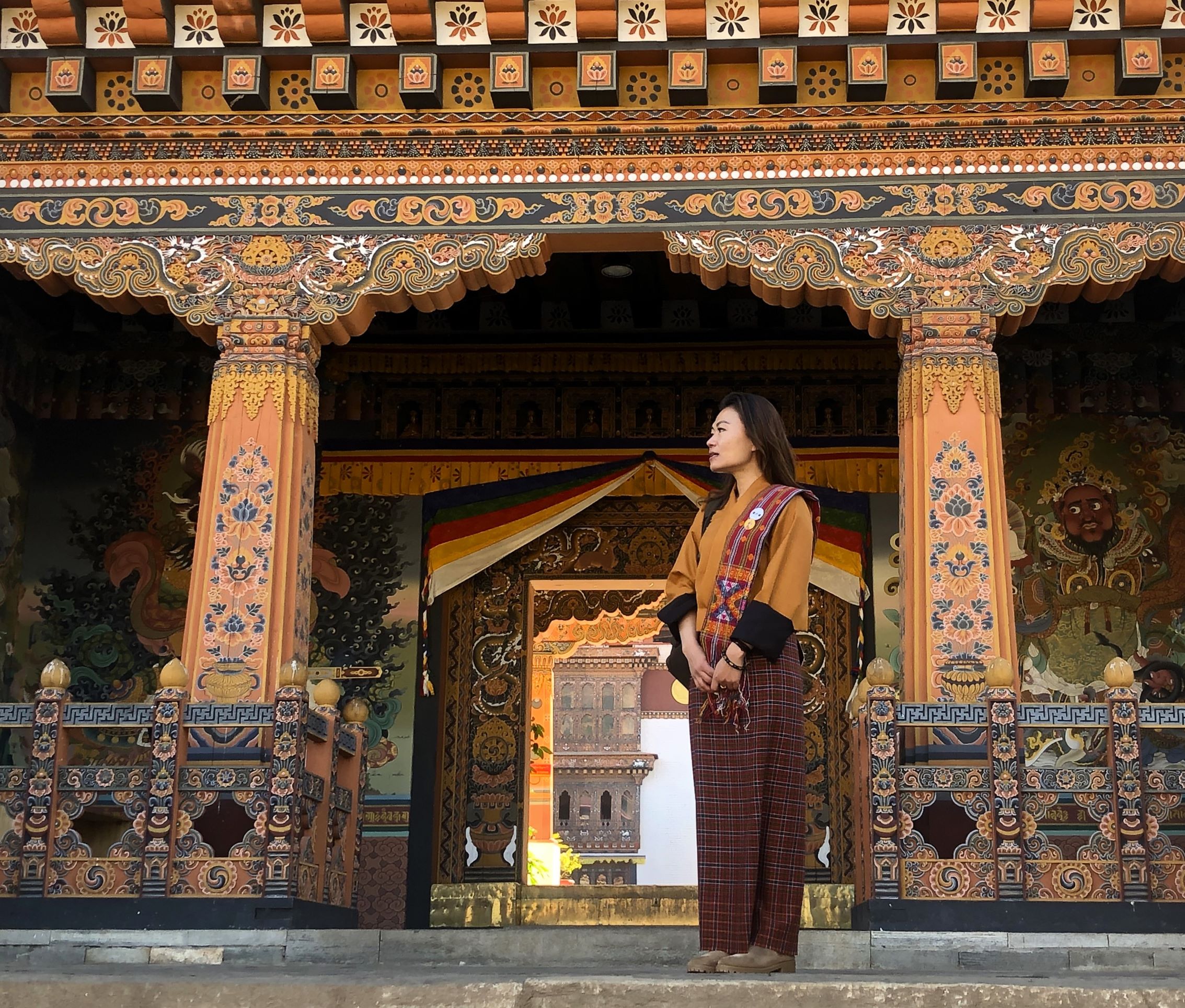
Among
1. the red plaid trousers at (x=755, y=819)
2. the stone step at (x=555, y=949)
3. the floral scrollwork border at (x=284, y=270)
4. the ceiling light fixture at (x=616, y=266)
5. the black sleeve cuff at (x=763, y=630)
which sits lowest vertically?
the stone step at (x=555, y=949)

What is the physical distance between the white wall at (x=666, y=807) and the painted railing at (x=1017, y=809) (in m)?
28.5

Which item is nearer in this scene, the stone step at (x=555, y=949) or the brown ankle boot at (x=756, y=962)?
the brown ankle boot at (x=756, y=962)

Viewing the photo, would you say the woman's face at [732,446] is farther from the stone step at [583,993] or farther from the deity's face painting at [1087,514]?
the deity's face painting at [1087,514]

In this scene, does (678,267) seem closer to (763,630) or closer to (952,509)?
(952,509)

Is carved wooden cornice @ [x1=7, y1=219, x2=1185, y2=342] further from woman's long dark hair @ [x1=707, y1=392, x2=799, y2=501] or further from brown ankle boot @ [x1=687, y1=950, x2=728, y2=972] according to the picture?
brown ankle boot @ [x1=687, y1=950, x2=728, y2=972]

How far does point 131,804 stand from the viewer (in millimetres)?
6762

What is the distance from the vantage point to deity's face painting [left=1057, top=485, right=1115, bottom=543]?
1002 centimetres

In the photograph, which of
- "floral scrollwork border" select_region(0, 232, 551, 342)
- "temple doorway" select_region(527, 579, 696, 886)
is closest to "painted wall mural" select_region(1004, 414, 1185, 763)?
"floral scrollwork border" select_region(0, 232, 551, 342)

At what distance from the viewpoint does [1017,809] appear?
661 cm

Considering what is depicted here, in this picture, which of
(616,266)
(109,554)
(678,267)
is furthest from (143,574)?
(678,267)

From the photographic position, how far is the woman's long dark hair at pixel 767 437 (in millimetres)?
4746

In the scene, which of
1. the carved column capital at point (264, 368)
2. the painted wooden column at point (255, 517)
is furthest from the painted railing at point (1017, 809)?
the carved column capital at point (264, 368)

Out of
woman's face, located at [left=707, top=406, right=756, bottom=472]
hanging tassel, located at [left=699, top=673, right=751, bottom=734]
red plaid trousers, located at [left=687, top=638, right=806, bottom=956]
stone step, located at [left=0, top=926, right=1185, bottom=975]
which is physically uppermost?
woman's face, located at [left=707, top=406, right=756, bottom=472]

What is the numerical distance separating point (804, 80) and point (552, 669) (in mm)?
24853
